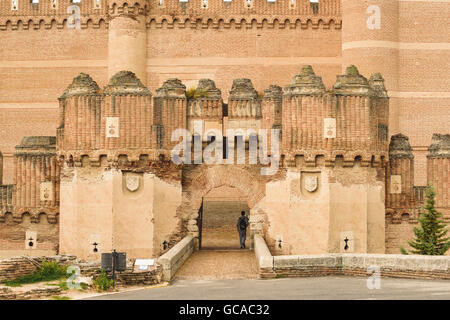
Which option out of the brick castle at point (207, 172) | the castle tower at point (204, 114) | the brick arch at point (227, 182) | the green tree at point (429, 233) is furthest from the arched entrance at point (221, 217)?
the green tree at point (429, 233)

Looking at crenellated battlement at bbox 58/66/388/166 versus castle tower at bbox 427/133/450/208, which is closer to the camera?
crenellated battlement at bbox 58/66/388/166

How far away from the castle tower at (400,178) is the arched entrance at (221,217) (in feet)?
17.9

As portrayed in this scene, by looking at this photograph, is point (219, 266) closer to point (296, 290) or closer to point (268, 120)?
point (296, 290)

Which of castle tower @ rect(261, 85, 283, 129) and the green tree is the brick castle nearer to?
castle tower @ rect(261, 85, 283, 129)

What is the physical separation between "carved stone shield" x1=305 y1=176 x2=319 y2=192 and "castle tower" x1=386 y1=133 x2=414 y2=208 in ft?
9.25

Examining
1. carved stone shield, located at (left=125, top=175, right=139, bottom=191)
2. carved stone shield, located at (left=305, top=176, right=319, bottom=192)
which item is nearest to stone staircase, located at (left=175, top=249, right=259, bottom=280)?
A: carved stone shield, located at (left=305, top=176, right=319, bottom=192)

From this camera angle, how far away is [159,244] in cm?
2233

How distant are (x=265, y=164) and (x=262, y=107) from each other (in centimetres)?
162

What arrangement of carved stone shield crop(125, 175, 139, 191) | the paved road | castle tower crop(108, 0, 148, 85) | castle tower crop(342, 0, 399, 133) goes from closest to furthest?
the paved road, carved stone shield crop(125, 175, 139, 191), castle tower crop(342, 0, 399, 133), castle tower crop(108, 0, 148, 85)

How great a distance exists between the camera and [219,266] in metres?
19.0

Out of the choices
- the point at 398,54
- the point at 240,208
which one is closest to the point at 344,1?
the point at 398,54

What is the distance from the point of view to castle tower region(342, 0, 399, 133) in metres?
35.2

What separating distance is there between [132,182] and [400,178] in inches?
311

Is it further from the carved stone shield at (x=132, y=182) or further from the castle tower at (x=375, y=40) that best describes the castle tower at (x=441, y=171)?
the castle tower at (x=375, y=40)
